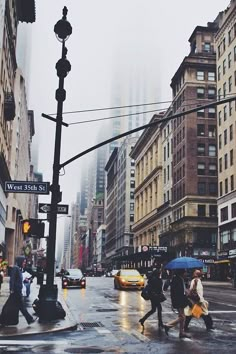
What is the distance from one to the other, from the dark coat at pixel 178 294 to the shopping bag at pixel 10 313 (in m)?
4.22

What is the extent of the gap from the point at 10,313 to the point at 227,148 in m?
56.2

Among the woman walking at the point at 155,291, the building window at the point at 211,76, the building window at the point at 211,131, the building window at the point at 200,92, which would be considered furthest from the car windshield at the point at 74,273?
the building window at the point at 211,76

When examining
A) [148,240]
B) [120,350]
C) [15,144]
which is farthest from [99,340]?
[148,240]

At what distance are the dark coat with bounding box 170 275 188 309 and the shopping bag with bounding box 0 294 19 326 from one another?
4.22m

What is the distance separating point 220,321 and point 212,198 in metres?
69.6

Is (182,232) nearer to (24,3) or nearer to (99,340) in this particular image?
(24,3)

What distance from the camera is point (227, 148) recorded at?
66875 mm

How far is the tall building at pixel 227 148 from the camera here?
6406 centimetres

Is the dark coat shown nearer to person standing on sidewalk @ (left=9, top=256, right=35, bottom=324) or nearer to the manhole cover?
the manhole cover

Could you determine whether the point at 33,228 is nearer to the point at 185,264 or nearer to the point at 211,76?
the point at 185,264

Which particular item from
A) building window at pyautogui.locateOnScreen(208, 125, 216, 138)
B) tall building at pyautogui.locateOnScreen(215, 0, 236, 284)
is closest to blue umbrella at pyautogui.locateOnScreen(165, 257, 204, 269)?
tall building at pyautogui.locateOnScreen(215, 0, 236, 284)

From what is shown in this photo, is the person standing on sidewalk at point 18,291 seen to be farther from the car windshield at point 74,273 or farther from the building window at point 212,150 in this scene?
the building window at point 212,150

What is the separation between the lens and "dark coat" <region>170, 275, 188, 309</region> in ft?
42.1

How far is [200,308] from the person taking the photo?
45.7 ft
